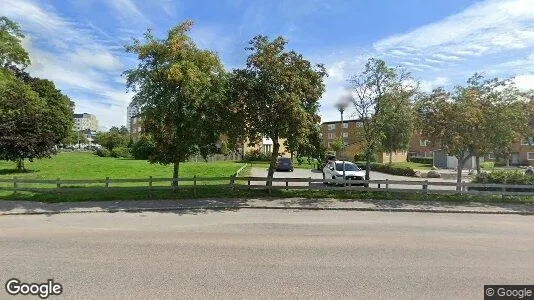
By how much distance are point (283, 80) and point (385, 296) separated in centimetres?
1130

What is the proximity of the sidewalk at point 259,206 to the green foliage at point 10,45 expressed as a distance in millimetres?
7668

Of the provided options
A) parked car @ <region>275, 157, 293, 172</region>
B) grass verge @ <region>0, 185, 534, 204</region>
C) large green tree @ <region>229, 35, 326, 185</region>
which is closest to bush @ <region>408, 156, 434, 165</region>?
parked car @ <region>275, 157, 293, 172</region>

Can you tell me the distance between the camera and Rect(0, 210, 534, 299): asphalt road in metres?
5.99

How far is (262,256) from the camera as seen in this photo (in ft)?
25.7

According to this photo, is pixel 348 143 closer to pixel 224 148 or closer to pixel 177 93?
pixel 224 148

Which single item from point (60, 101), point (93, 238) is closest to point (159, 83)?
point (93, 238)

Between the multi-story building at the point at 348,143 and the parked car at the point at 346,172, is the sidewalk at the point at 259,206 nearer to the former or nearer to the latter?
the multi-story building at the point at 348,143

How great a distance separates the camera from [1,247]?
27.3 feet

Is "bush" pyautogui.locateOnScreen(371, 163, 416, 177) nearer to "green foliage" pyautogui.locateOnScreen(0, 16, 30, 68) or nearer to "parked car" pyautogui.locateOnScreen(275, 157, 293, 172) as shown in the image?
"parked car" pyautogui.locateOnScreen(275, 157, 293, 172)

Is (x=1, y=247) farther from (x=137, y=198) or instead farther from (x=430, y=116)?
(x=430, y=116)

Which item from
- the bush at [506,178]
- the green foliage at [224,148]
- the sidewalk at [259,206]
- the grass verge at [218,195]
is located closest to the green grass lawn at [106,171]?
the grass verge at [218,195]

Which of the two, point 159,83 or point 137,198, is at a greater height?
point 159,83

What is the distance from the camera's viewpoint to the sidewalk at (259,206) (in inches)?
544

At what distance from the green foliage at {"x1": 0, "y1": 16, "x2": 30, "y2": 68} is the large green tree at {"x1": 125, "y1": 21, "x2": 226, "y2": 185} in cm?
652
